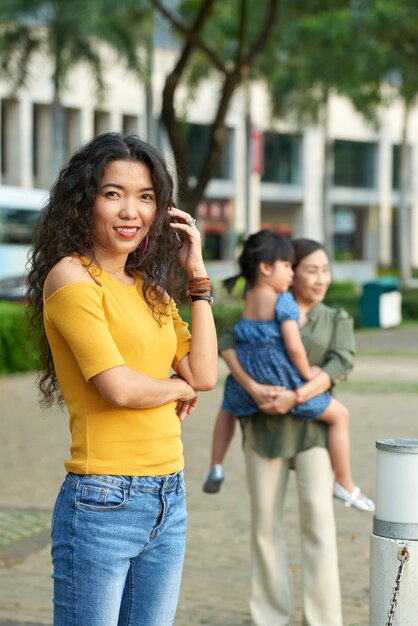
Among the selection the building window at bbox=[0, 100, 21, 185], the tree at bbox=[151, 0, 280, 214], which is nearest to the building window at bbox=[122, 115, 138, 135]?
the building window at bbox=[0, 100, 21, 185]

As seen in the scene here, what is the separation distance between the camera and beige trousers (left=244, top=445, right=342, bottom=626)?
18.6 ft

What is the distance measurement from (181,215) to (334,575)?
2590 millimetres

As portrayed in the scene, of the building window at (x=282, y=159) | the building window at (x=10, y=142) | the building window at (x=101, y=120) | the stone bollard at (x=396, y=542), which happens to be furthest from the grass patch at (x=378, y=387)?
the building window at (x=282, y=159)

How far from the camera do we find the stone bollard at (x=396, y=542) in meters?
3.74

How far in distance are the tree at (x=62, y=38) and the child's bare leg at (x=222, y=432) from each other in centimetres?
3500

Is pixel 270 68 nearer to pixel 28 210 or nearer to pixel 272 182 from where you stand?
pixel 28 210

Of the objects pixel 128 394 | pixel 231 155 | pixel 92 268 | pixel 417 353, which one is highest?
pixel 231 155

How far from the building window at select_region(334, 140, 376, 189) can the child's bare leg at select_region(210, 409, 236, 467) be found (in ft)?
226

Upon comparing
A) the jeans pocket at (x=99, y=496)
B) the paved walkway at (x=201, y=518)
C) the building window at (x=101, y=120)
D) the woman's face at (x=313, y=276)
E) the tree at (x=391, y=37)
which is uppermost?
the building window at (x=101, y=120)

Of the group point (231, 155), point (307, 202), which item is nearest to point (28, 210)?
point (231, 155)

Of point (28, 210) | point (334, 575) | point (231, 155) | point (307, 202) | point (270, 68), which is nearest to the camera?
point (334, 575)

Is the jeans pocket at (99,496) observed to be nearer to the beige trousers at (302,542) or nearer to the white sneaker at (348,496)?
the beige trousers at (302,542)

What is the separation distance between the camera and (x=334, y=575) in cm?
568

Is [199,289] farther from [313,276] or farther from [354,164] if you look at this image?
[354,164]
